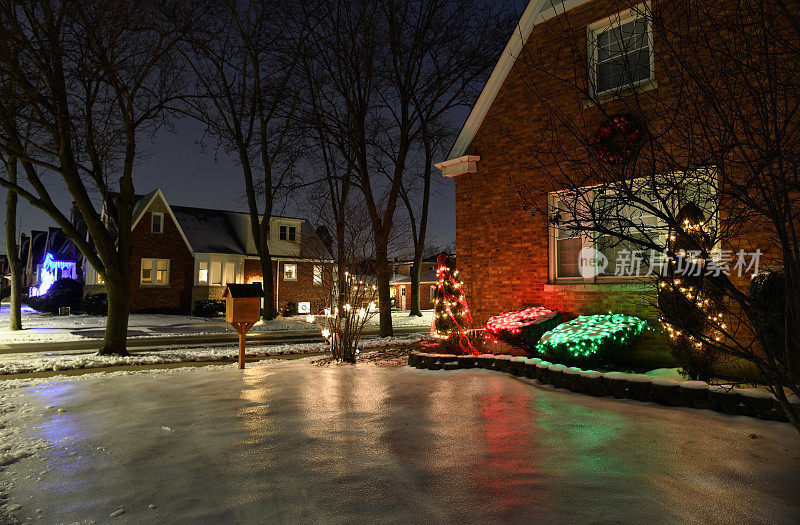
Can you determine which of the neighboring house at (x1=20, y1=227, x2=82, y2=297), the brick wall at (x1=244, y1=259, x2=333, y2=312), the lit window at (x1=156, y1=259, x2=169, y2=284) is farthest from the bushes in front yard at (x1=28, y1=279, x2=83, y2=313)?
the brick wall at (x1=244, y1=259, x2=333, y2=312)

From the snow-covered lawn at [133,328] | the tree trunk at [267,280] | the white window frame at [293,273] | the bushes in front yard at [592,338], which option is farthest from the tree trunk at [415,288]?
the bushes in front yard at [592,338]

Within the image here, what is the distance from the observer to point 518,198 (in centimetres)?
1003

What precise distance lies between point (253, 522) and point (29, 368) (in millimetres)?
9965

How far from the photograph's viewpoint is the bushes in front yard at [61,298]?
32.7m

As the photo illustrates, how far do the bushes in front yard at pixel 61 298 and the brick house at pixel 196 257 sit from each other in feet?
7.13

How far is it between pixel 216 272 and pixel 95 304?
6.81 m

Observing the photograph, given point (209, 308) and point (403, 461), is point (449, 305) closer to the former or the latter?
point (403, 461)

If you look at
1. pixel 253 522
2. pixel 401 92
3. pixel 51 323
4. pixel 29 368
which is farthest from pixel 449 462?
pixel 51 323

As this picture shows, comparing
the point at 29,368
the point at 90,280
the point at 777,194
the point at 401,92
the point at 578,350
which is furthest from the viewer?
the point at 90,280

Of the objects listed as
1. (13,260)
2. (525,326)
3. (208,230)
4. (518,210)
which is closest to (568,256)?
(518,210)

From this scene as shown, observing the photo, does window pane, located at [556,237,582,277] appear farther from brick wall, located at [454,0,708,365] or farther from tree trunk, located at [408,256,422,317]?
tree trunk, located at [408,256,422,317]

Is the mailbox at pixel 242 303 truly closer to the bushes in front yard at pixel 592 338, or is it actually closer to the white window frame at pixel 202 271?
the bushes in front yard at pixel 592 338

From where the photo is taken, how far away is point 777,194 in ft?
9.71

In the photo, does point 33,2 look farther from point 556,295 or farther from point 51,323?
point 51,323
